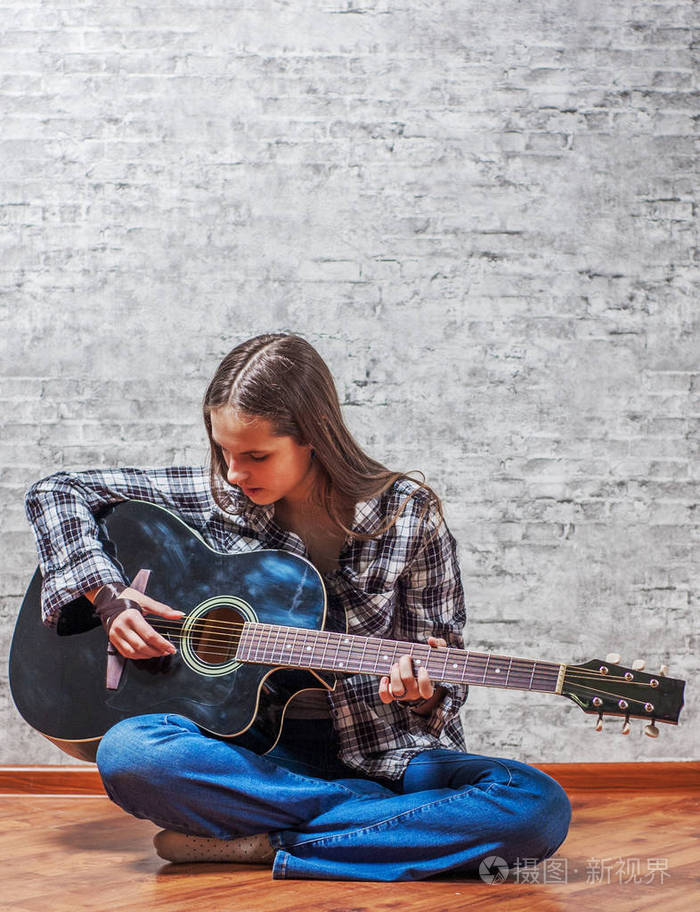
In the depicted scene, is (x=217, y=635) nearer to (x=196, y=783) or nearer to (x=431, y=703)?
(x=196, y=783)

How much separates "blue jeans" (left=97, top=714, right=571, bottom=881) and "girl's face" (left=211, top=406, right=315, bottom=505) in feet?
1.37

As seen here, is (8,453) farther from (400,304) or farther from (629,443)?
(629,443)

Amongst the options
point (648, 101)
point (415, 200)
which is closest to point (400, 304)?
point (415, 200)

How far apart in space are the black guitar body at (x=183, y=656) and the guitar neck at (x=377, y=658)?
1.1 inches

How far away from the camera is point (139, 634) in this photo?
1.69m

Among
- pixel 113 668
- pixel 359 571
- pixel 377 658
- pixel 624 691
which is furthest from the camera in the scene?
pixel 359 571

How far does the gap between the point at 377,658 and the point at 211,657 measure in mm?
295

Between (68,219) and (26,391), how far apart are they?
0.45 meters

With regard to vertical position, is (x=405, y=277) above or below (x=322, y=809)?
above

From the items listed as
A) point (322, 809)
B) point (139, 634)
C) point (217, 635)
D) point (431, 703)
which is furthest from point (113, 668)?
point (431, 703)

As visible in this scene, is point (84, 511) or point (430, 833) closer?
point (430, 833)

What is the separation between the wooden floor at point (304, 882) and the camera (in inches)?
56.7

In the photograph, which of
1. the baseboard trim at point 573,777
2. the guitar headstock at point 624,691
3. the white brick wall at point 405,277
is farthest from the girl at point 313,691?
the baseboard trim at point 573,777

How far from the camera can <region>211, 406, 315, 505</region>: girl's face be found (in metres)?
1.74
